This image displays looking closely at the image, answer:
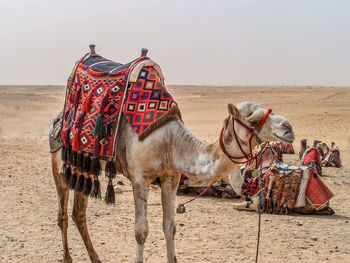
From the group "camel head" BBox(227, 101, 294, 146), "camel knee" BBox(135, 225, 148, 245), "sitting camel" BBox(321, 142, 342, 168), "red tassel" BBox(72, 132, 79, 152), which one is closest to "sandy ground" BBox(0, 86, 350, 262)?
"camel knee" BBox(135, 225, 148, 245)

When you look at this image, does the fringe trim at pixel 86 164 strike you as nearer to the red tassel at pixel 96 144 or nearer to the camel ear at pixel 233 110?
the red tassel at pixel 96 144

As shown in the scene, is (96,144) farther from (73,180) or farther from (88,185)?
(73,180)

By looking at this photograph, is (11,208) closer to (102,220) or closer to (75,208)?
(102,220)

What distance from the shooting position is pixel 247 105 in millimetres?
4477

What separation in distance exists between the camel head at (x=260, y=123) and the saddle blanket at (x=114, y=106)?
82 centimetres

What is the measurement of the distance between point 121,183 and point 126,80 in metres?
6.24

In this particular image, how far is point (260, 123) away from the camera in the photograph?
4.31 meters

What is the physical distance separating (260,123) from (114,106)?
5.43 feet

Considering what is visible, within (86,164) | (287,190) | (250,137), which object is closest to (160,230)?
(86,164)

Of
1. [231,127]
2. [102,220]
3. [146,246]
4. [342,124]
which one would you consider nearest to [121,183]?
[102,220]

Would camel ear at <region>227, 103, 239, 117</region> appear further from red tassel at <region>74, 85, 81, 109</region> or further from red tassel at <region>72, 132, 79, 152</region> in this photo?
red tassel at <region>74, 85, 81, 109</region>

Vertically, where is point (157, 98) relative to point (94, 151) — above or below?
above

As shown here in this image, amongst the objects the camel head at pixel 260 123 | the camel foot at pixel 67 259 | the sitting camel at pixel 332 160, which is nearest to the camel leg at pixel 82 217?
the camel foot at pixel 67 259

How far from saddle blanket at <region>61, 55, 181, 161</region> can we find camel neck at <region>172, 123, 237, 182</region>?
0.27 meters
